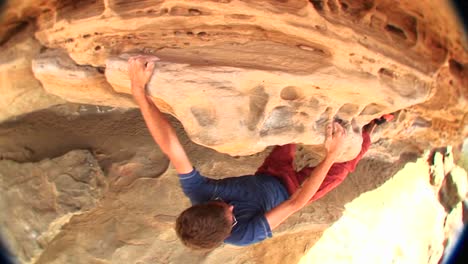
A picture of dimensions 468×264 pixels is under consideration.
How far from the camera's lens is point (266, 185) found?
1.85 m

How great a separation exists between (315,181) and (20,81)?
1.09m

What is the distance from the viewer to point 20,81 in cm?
188

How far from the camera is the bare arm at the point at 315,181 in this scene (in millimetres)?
1728

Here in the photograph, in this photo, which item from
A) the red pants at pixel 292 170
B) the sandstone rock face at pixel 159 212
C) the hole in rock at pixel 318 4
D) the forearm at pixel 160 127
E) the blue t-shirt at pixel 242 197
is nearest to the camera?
the hole in rock at pixel 318 4

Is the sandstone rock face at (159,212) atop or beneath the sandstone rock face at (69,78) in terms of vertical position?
beneath

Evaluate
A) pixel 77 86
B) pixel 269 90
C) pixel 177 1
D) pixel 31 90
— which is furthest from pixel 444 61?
pixel 31 90

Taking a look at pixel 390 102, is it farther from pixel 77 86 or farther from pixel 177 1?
pixel 77 86

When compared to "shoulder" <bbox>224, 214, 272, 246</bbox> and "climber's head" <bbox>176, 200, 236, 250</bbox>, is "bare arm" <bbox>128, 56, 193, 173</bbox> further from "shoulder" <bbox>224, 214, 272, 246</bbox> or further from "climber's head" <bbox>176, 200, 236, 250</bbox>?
"shoulder" <bbox>224, 214, 272, 246</bbox>

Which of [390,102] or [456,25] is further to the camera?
[390,102]

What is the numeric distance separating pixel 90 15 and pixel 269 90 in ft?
1.93

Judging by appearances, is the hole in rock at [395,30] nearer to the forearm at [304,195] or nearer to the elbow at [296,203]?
the forearm at [304,195]

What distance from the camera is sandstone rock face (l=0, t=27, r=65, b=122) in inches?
70.2

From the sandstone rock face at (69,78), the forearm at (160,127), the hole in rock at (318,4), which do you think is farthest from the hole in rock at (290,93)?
the sandstone rock face at (69,78)

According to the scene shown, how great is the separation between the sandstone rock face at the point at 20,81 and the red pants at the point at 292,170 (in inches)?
33.7
